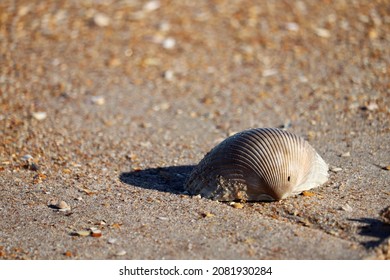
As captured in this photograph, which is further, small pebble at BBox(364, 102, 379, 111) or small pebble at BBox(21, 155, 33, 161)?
small pebble at BBox(364, 102, 379, 111)

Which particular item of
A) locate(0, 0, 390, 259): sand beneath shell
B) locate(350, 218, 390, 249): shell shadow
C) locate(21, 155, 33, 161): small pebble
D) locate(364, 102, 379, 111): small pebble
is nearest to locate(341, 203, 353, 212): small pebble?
locate(0, 0, 390, 259): sand beneath shell

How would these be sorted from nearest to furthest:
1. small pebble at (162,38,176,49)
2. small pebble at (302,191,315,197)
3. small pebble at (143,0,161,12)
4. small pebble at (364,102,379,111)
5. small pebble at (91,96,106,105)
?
1. small pebble at (302,191,315,197)
2. small pebble at (364,102,379,111)
3. small pebble at (91,96,106,105)
4. small pebble at (162,38,176,49)
5. small pebble at (143,0,161,12)

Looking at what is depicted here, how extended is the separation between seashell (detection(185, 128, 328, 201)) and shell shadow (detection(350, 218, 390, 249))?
0.59 metres

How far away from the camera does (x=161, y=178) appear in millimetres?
5348

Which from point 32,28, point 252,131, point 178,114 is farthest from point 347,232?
point 32,28

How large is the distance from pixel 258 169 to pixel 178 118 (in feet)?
8.34

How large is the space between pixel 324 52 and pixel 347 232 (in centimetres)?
465

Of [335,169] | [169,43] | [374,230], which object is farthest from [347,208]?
[169,43]

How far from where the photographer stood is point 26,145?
605 cm

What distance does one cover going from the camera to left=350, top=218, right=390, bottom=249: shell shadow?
398cm

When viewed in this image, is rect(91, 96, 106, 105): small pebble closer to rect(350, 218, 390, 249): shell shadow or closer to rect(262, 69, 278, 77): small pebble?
rect(262, 69, 278, 77): small pebble

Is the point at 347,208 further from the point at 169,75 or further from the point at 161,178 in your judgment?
the point at 169,75

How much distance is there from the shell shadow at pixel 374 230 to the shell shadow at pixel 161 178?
147cm
